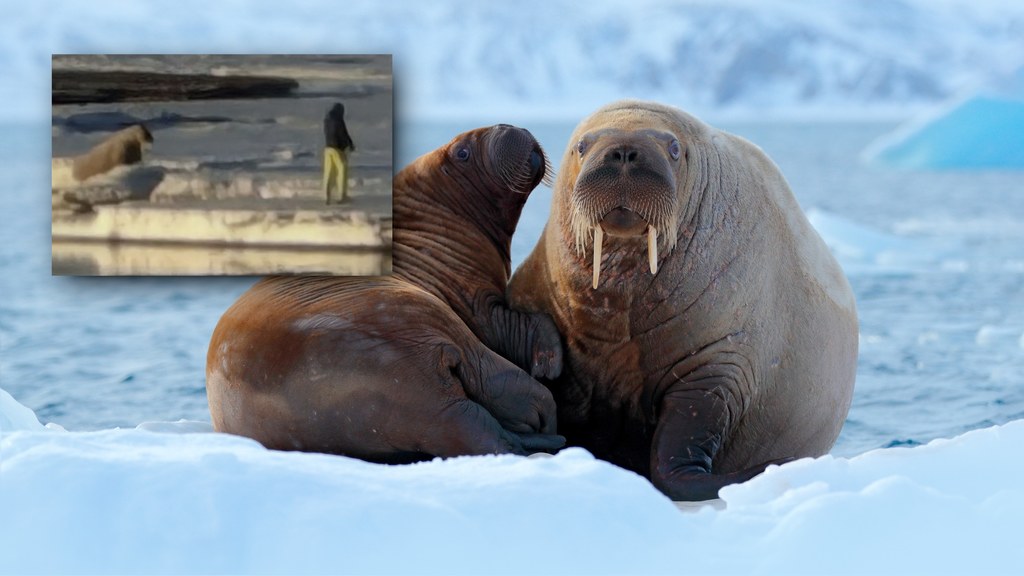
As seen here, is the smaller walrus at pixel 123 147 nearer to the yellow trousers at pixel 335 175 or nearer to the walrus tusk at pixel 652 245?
the yellow trousers at pixel 335 175

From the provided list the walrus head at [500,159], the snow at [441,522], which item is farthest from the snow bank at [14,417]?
the walrus head at [500,159]

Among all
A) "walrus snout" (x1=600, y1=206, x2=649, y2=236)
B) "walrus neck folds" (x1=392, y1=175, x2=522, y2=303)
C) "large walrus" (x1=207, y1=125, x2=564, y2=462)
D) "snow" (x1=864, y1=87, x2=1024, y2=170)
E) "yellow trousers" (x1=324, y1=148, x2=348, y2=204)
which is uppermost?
"snow" (x1=864, y1=87, x2=1024, y2=170)

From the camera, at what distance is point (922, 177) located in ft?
148

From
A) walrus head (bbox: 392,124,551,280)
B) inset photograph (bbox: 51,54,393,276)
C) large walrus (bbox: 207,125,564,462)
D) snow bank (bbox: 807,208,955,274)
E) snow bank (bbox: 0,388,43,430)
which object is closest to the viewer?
large walrus (bbox: 207,125,564,462)

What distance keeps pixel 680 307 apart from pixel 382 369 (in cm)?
127

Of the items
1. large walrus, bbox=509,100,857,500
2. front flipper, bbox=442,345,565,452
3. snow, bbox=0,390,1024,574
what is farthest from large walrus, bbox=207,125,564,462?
snow, bbox=0,390,1024,574

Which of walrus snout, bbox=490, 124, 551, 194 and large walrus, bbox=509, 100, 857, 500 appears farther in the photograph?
walrus snout, bbox=490, 124, 551, 194

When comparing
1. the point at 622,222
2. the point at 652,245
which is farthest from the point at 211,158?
the point at 652,245

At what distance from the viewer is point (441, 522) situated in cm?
409

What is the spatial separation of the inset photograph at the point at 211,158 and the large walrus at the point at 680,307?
2.87 feet

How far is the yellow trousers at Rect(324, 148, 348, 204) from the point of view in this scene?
5793mm

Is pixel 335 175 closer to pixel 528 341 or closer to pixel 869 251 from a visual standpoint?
pixel 528 341

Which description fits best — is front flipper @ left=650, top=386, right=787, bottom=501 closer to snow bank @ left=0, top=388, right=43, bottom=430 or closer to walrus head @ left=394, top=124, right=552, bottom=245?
walrus head @ left=394, top=124, right=552, bottom=245

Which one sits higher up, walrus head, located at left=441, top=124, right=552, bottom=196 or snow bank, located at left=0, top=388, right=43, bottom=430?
walrus head, located at left=441, top=124, right=552, bottom=196
